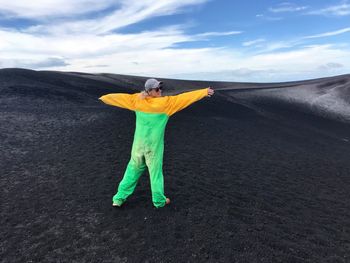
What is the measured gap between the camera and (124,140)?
15.8 metres

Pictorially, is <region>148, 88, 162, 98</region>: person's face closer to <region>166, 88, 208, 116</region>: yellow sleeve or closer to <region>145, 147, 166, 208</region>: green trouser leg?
<region>166, 88, 208, 116</region>: yellow sleeve

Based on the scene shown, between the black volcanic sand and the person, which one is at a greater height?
the person

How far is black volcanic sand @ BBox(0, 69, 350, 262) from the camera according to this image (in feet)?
23.8

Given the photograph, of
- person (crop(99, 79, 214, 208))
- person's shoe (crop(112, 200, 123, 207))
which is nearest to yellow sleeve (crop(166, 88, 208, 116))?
person (crop(99, 79, 214, 208))

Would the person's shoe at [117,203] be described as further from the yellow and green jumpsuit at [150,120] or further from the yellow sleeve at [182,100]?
the yellow sleeve at [182,100]

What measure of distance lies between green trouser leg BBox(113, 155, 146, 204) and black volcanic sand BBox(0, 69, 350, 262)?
1.08 feet

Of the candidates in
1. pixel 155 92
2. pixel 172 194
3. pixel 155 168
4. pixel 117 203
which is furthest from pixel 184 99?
pixel 172 194

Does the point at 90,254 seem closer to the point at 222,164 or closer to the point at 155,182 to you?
the point at 155,182

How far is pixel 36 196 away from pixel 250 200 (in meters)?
5.73

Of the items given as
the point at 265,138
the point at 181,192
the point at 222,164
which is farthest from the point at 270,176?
the point at 265,138

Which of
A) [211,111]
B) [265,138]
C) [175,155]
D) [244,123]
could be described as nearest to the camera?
[175,155]

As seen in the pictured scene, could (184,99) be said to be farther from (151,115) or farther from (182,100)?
(151,115)

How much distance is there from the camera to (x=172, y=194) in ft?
32.8

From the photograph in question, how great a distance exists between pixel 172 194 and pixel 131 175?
1.84m
